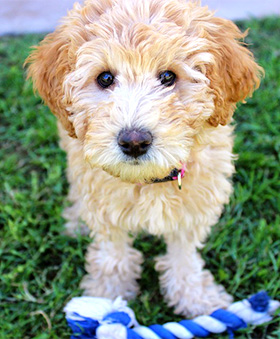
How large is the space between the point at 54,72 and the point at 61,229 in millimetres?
1699

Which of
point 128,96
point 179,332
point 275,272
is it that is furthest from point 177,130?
point 275,272

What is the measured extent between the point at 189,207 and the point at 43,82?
124 cm

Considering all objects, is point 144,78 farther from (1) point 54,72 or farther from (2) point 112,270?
(2) point 112,270

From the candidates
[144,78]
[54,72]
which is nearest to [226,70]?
[144,78]

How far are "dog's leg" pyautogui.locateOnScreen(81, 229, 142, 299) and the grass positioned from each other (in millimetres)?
110

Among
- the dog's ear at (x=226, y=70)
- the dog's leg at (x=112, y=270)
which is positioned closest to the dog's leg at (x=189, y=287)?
the dog's leg at (x=112, y=270)

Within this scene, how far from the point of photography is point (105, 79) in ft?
8.21

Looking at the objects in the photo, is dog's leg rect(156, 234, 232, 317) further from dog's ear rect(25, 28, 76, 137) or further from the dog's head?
dog's ear rect(25, 28, 76, 137)

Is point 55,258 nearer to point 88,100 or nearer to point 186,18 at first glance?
point 88,100

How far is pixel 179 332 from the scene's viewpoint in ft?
10.2

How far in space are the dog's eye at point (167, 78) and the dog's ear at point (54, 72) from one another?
1.83 ft

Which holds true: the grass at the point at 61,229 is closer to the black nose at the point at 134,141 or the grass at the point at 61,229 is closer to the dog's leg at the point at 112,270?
the dog's leg at the point at 112,270

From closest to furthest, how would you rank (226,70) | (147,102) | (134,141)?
(134,141), (147,102), (226,70)

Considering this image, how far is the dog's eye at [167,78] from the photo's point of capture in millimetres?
2453
